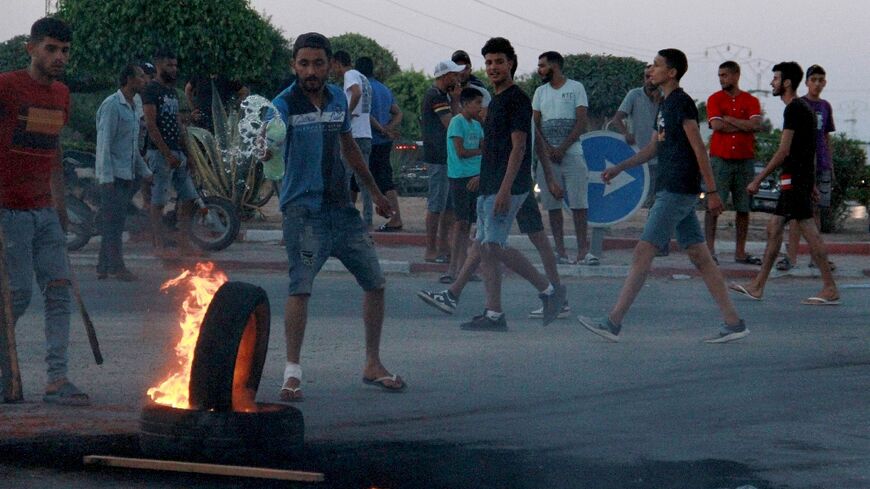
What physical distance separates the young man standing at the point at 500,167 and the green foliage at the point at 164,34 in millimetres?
26458

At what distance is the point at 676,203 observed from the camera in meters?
9.10

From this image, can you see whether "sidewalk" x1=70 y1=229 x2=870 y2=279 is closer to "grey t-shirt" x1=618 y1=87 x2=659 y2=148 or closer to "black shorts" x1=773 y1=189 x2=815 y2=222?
"grey t-shirt" x1=618 y1=87 x2=659 y2=148

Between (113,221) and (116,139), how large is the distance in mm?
694

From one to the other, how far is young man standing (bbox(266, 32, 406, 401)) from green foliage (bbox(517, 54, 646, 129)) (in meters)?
30.2

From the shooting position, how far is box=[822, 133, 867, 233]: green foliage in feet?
58.1

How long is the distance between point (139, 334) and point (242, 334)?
→ 363 centimetres

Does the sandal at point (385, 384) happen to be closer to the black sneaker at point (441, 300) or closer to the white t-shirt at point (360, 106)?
the black sneaker at point (441, 300)

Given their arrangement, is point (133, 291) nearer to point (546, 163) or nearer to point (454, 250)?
point (454, 250)

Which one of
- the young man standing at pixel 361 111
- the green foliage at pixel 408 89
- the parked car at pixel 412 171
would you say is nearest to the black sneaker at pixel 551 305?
the young man standing at pixel 361 111

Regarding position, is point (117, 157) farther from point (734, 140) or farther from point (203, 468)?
point (203, 468)

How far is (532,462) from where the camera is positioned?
563 centimetres

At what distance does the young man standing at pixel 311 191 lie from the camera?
708cm

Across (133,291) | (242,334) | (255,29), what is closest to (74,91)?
(255,29)

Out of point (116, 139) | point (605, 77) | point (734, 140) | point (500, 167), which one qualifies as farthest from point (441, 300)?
point (605, 77)
